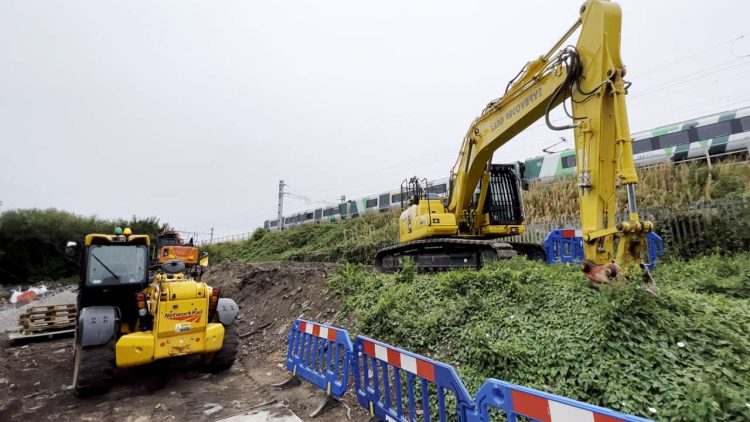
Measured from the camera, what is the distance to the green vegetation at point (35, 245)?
90.6ft

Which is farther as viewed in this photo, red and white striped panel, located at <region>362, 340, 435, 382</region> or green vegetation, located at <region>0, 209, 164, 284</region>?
green vegetation, located at <region>0, 209, 164, 284</region>

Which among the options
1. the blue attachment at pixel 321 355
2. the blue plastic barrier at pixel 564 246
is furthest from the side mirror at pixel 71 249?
the blue plastic barrier at pixel 564 246

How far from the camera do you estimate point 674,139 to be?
1767 centimetres

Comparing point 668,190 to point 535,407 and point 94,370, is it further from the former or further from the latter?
point 94,370

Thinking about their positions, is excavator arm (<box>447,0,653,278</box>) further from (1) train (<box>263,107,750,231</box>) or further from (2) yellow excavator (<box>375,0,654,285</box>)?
(1) train (<box>263,107,750,231</box>)

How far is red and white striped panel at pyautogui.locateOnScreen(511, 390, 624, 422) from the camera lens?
199 centimetres

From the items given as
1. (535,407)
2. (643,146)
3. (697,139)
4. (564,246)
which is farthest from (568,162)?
(535,407)

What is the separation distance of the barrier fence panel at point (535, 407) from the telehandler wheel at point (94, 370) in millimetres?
4995

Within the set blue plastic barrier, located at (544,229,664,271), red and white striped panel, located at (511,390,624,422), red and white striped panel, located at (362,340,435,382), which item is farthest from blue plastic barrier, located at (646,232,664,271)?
red and white striped panel, located at (511,390,624,422)

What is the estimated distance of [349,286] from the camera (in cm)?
822

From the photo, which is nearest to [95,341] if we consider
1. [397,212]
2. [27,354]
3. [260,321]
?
[260,321]

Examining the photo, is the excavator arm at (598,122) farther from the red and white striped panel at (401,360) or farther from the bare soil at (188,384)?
the bare soil at (188,384)

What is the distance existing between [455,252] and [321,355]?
4958 mm

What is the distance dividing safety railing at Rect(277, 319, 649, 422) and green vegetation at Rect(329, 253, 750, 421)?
2.19ft
